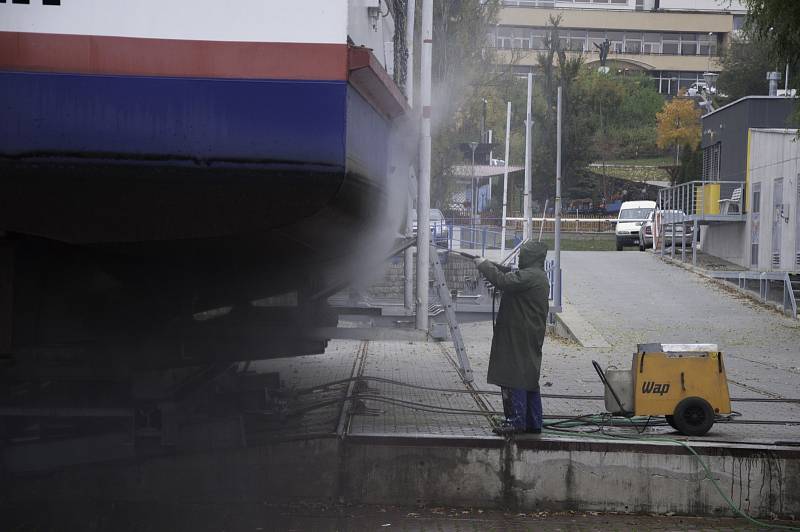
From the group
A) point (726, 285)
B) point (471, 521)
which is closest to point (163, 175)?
point (471, 521)

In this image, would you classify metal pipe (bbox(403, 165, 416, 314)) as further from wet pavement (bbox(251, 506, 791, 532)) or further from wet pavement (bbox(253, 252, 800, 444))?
wet pavement (bbox(251, 506, 791, 532))

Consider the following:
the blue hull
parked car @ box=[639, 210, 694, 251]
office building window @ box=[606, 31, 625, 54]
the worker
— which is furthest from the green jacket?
office building window @ box=[606, 31, 625, 54]

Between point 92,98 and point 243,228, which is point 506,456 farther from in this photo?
point 92,98

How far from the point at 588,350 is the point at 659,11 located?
218ft

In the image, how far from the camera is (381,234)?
26.9 ft

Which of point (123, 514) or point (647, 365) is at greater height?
point (647, 365)

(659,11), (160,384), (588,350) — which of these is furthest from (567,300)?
(659,11)

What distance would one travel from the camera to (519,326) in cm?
739

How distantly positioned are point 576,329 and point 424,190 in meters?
10.2

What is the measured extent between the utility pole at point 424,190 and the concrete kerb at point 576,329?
863cm

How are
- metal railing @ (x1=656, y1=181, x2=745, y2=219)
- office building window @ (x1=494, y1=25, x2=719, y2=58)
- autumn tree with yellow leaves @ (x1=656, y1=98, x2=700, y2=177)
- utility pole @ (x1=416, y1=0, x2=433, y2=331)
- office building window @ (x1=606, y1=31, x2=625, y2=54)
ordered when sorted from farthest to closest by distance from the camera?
office building window @ (x1=606, y1=31, x2=625, y2=54), office building window @ (x1=494, y1=25, x2=719, y2=58), autumn tree with yellow leaves @ (x1=656, y1=98, x2=700, y2=177), metal railing @ (x1=656, y1=181, x2=745, y2=219), utility pole @ (x1=416, y1=0, x2=433, y2=331)

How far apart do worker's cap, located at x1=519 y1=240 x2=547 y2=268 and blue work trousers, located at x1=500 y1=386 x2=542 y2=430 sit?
89 cm

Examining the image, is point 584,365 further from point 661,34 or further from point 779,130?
point 661,34

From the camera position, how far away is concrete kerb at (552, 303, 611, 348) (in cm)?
1730
